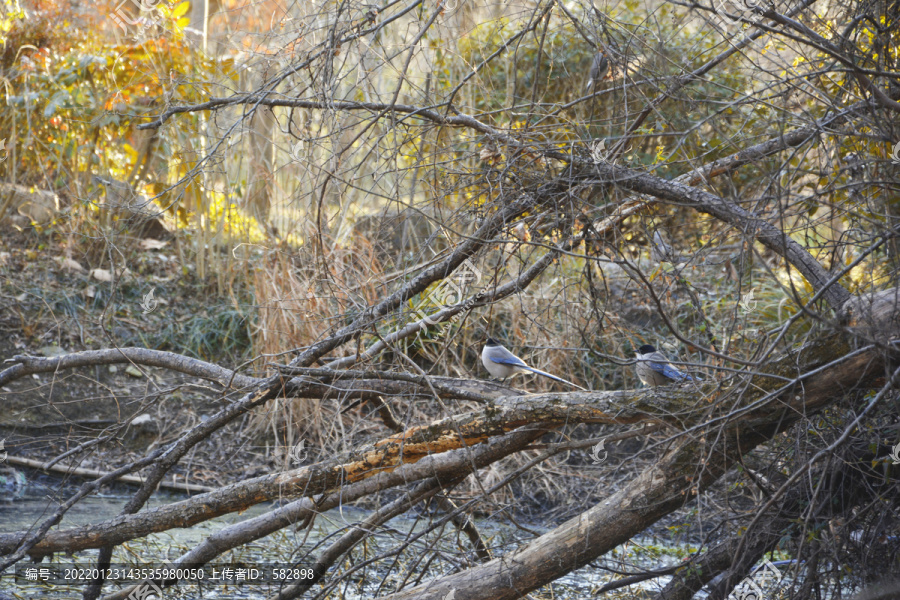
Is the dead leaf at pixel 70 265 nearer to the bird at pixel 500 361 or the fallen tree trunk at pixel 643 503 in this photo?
the bird at pixel 500 361

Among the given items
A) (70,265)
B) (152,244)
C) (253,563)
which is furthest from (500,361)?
(152,244)

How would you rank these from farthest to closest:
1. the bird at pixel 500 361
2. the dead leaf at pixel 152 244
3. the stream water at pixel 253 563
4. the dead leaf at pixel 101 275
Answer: the dead leaf at pixel 152 244
the dead leaf at pixel 101 275
the bird at pixel 500 361
the stream water at pixel 253 563

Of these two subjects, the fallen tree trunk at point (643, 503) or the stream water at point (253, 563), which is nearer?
the fallen tree trunk at point (643, 503)

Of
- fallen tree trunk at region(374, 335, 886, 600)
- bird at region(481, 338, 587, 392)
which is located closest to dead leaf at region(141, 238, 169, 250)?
bird at region(481, 338, 587, 392)

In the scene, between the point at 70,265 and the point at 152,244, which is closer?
the point at 70,265

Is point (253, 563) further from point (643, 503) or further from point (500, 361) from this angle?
point (643, 503)

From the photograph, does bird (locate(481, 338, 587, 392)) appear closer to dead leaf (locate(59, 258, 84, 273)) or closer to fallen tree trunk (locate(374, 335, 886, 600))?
fallen tree trunk (locate(374, 335, 886, 600))

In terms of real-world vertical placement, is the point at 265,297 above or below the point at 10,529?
above

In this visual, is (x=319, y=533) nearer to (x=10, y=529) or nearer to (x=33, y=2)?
(x=10, y=529)

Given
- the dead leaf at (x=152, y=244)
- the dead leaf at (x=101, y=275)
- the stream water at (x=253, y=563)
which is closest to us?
the stream water at (x=253, y=563)

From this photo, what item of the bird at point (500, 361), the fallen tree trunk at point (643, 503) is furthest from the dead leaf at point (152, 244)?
the fallen tree trunk at point (643, 503)

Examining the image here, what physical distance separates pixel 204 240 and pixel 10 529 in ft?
13.4

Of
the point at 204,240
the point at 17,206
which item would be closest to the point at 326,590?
the point at 204,240

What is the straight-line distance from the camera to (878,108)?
7.53 feet
